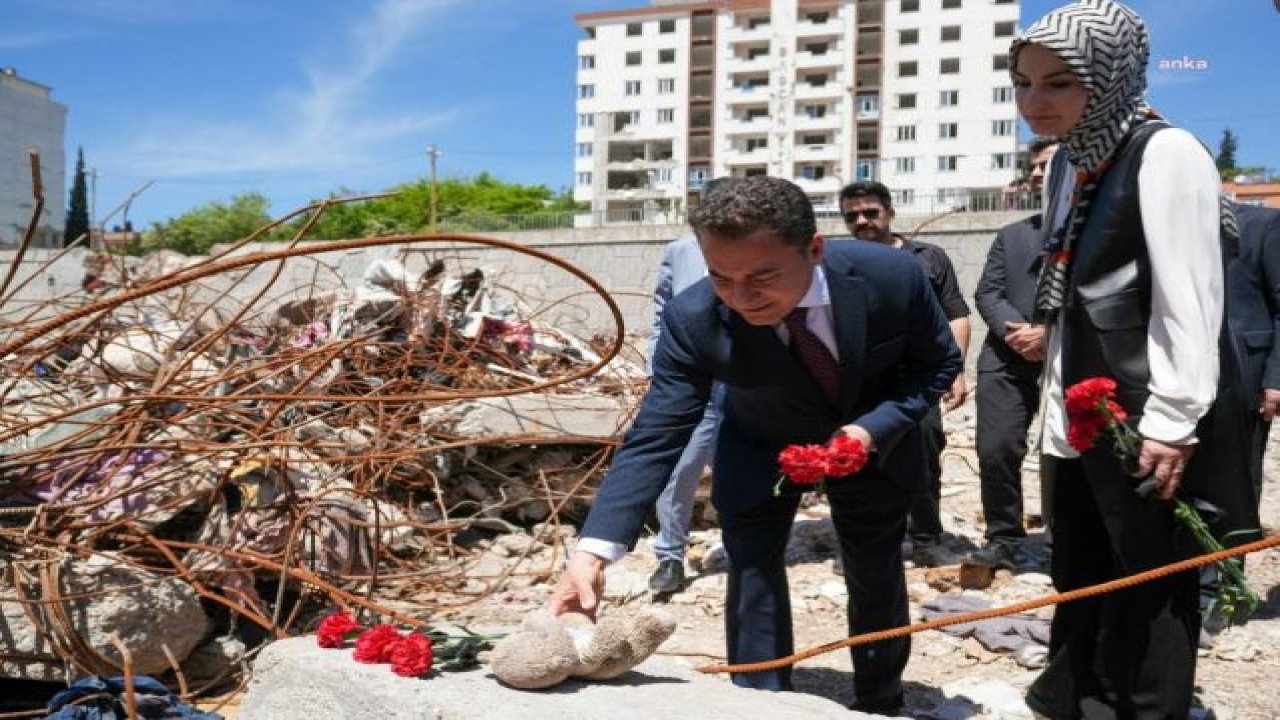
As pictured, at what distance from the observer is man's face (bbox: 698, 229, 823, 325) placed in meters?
1.80

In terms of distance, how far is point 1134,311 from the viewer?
1.96m

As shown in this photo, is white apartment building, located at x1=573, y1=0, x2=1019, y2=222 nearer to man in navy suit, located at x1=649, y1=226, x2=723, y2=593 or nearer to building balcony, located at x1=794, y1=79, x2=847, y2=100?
building balcony, located at x1=794, y1=79, x2=847, y2=100

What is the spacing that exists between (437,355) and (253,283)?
8.32 m

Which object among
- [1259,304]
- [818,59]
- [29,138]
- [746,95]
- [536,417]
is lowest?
[536,417]

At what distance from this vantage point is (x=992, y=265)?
4.09 metres

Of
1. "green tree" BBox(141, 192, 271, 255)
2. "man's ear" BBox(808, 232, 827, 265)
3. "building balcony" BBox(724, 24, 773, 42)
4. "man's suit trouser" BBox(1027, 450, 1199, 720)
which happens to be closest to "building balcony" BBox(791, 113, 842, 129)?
"building balcony" BBox(724, 24, 773, 42)

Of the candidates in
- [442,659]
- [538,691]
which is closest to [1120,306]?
[538,691]

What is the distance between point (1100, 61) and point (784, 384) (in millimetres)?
900

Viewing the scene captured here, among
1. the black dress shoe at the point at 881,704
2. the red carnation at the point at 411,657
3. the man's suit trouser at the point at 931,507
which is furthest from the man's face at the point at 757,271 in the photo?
the man's suit trouser at the point at 931,507

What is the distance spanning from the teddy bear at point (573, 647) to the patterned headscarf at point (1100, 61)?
1291 mm

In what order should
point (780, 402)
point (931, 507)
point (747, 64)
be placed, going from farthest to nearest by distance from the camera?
1. point (747, 64)
2. point (931, 507)
3. point (780, 402)

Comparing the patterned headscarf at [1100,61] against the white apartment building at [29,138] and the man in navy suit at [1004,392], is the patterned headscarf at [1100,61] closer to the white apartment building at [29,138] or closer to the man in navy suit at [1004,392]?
the man in navy suit at [1004,392]

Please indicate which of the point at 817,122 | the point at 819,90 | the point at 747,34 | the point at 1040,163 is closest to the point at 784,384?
the point at 1040,163

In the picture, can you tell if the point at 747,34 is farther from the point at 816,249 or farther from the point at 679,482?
the point at 816,249
